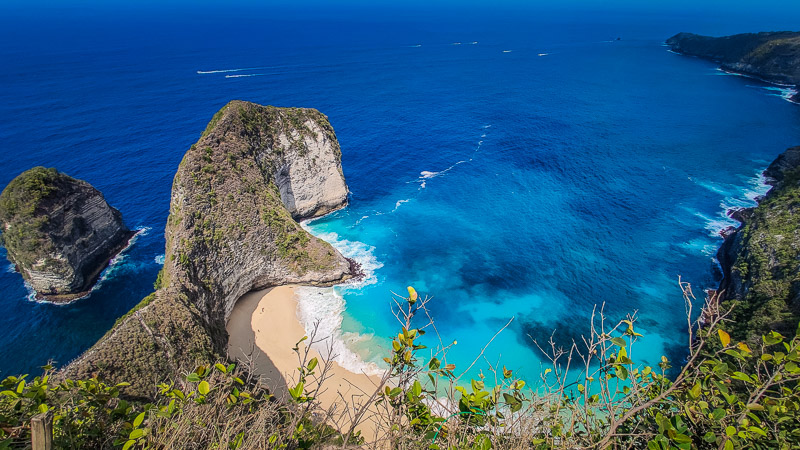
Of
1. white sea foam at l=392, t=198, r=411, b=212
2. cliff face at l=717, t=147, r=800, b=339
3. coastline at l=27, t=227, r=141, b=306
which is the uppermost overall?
cliff face at l=717, t=147, r=800, b=339

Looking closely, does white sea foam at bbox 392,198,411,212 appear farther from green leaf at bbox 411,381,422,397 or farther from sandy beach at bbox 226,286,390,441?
green leaf at bbox 411,381,422,397


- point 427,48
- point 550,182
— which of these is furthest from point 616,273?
point 427,48

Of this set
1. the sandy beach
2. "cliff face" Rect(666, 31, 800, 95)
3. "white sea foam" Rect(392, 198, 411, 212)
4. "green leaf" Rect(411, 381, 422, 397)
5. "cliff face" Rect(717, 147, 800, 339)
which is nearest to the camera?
"green leaf" Rect(411, 381, 422, 397)

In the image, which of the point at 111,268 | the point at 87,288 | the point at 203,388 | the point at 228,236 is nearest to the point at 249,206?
the point at 228,236

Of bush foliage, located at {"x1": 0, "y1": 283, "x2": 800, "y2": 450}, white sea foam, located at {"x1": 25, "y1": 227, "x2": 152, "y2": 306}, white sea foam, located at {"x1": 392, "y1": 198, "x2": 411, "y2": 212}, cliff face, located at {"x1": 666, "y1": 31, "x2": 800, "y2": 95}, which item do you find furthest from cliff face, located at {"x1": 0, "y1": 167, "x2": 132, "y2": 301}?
cliff face, located at {"x1": 666, "y1": 31, "x2": 800, "y2": 95}

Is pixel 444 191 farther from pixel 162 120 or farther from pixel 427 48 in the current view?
pixel 427 48

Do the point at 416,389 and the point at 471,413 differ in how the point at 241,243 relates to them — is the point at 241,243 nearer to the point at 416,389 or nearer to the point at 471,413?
the point at 416,389
